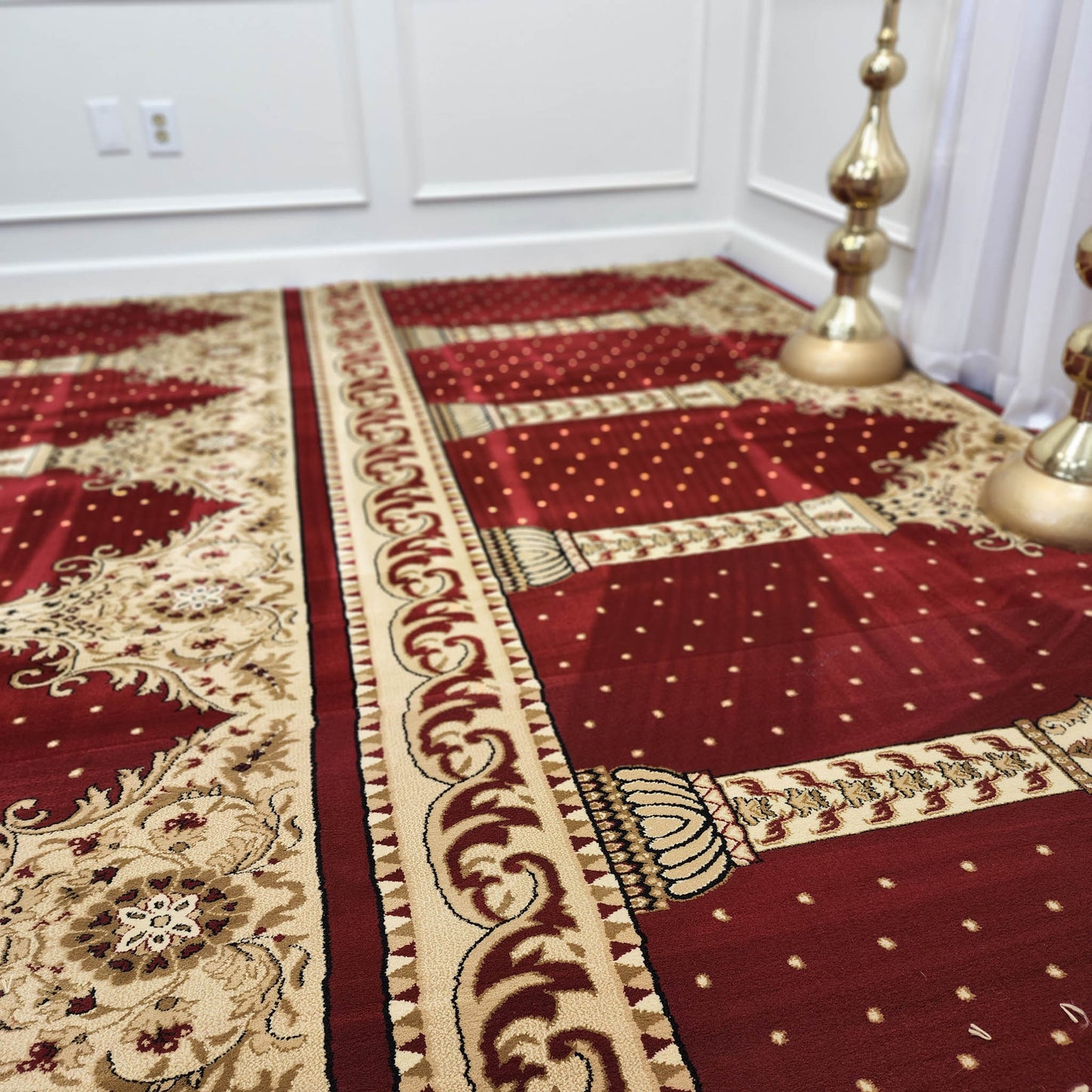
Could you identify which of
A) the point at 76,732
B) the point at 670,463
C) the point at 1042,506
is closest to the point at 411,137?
the point at 670,463

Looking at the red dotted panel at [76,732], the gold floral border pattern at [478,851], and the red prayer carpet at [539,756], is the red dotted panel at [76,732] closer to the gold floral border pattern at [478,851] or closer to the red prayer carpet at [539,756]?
the red prayer carpet at [539,756]

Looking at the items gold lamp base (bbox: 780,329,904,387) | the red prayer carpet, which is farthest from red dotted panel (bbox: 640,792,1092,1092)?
gold lamp base (bbox: 780,329,904,387)

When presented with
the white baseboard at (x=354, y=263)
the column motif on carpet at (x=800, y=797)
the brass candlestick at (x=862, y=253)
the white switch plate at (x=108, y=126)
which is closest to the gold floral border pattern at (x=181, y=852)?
the column motif on carpet at (x=800, y=797)

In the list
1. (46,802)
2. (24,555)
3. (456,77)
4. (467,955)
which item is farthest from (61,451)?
(456,77)

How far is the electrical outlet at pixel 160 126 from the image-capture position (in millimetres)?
2590

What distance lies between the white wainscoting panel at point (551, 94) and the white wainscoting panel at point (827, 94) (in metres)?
0.23

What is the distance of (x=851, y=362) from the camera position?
6.62 ft

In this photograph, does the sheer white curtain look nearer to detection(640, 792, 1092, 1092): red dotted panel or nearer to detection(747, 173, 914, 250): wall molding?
detection(747, 173, 914, 250): wall molding

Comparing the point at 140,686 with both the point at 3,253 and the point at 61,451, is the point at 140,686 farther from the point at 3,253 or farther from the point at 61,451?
the point at 3,253

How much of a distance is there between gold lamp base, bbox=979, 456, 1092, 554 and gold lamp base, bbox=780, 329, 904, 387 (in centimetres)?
57

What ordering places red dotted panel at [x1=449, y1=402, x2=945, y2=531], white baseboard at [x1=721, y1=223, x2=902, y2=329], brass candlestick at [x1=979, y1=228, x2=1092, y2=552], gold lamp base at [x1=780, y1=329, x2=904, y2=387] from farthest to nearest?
1. white baseboard at [x1=721, y1=223, x2=902, y2=329]
2. gold lamp base at [x1=780, y1=329, x2=904, y2=387]
3. red dotted panel at [x1=449, y1=402, x2=945, y2=531]
4. brass candlestick at [x1=979, y1=228, x2=1092, y2=552]

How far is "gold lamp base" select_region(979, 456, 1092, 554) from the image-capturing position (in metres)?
1.38

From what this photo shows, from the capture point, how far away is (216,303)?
2697 mm

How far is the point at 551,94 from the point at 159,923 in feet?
8.52
